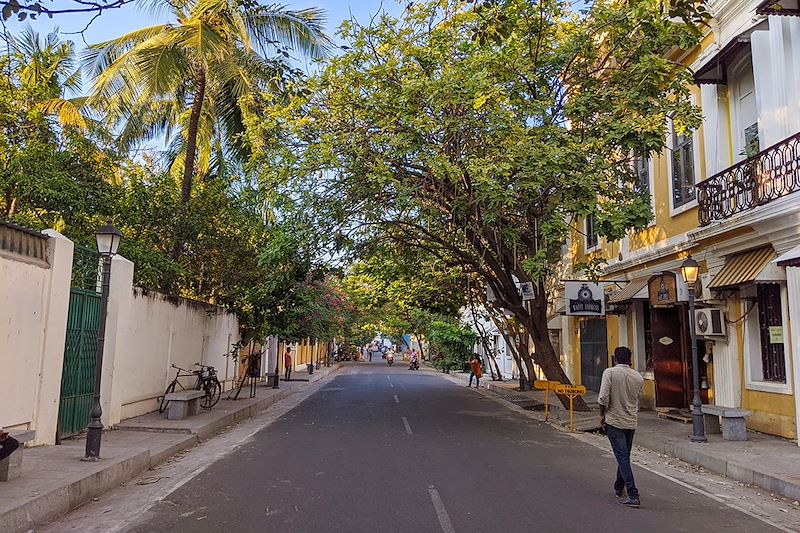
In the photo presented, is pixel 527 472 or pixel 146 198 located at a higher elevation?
pixel 146 198

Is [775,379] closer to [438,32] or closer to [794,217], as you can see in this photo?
[794,217]

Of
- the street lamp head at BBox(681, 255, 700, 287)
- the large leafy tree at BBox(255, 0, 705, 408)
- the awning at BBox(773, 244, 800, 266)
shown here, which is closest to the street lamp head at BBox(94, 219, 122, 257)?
the large leafy tree at BBox(255, 0, 705, 408)

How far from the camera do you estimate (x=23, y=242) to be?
912 centimetres

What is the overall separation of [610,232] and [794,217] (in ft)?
9.61

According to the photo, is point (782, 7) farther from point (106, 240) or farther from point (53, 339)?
point (53, 339)

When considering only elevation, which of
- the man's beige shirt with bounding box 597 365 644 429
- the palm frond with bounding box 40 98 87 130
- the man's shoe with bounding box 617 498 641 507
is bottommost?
the man's shoe with bounding box 617 498 641 507

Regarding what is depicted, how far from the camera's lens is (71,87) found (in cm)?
1933

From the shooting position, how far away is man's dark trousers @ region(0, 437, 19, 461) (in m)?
6.66

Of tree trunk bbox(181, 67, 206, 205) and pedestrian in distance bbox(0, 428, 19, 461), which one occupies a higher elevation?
tree trunk bbox(181, 67, 206, 205)

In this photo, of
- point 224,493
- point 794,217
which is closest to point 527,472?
point 224,493

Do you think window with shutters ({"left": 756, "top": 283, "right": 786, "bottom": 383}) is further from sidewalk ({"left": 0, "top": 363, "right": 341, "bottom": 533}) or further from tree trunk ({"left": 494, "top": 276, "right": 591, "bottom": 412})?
sidewalk ({"left": 0, "top": 363, "right": 341, "bottom": 533})

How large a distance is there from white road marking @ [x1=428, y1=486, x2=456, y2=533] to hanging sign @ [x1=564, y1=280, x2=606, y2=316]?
9.93 m

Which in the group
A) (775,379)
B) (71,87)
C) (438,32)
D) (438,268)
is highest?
(71,87)

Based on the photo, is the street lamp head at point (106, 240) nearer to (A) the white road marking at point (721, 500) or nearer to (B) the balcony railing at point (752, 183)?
(A) the white road marking at point (721, 500)
